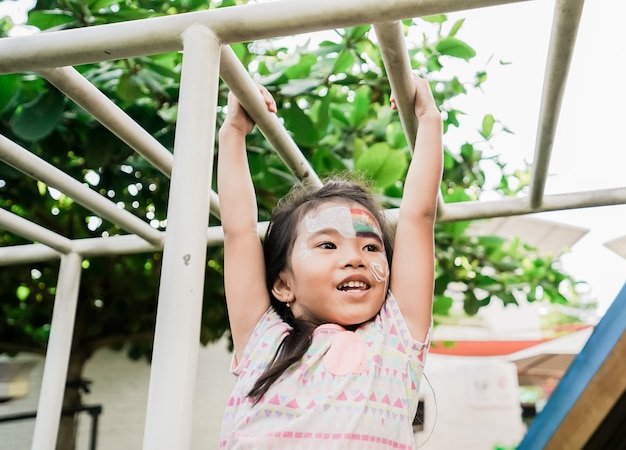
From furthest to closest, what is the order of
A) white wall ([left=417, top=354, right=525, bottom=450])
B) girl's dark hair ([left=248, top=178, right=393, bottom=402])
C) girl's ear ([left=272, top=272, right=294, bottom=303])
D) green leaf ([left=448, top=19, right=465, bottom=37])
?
white wall ([left=417, top=354, right=525, bottom=450]) < green leaf ([left=448, top=19, right=465, bottom=37]) < girl's ear ([left=272, top=272, right=294, bottom=303]) < girl's dark hair ([left=248, top=178, right=393, bottom=402])

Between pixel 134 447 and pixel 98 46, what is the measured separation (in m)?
2.65

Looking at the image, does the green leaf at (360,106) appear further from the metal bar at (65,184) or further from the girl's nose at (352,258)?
the girl's nose at (352,258)

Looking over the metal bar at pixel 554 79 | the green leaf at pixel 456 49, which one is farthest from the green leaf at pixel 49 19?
the metal bar at pixel 554 79

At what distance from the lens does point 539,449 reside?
1.01m

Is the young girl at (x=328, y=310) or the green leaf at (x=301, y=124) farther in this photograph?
the green leaf at (x=301, y=124)

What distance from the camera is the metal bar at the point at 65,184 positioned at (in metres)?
0.81

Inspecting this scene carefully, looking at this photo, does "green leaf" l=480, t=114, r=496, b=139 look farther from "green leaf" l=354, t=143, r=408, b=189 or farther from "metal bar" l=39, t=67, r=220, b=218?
"metal bar" l=39, t=67, r=220, b=218

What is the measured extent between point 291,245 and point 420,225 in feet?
0.57

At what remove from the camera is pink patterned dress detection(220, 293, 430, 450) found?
619 millimetres

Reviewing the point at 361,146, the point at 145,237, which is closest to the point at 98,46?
the point at 145,237

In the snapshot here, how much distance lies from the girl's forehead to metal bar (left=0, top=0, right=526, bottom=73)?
0.29 m

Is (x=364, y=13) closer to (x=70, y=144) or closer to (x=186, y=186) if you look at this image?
(x=186, y=186)

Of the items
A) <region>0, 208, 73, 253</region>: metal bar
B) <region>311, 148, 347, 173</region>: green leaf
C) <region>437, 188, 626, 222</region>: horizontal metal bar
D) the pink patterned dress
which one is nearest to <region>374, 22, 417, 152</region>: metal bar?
the pink patterned dress

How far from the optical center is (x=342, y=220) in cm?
75
